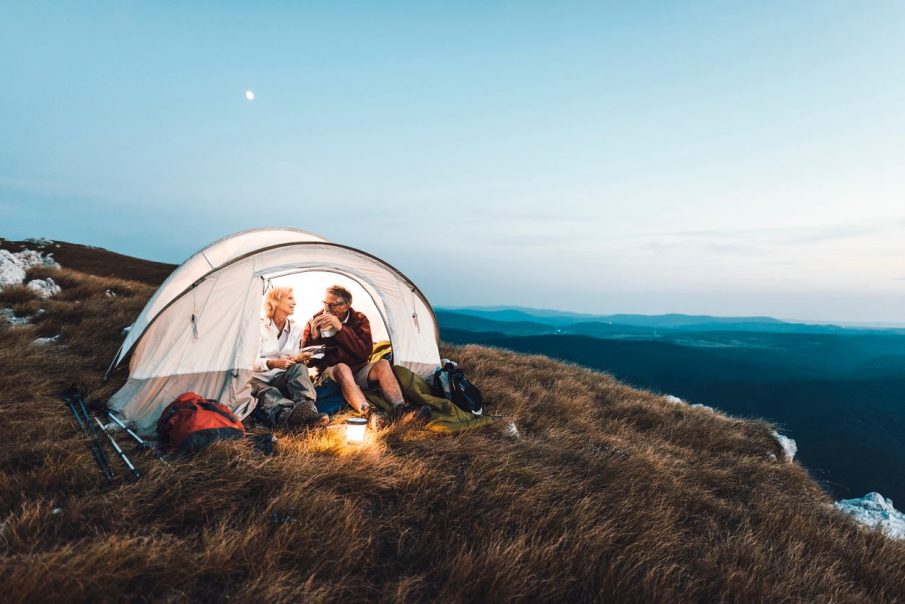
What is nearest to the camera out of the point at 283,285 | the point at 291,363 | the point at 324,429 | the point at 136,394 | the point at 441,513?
the point at 441,513

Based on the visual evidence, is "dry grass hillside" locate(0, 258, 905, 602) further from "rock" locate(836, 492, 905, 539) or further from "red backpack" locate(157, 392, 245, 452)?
"rock" locate(836, 492, 905, 539)

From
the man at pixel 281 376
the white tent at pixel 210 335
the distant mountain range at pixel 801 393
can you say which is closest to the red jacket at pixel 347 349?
the man at pixel 281 376

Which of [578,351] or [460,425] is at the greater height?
[460,425]

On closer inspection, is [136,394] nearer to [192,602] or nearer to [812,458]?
[192,602]

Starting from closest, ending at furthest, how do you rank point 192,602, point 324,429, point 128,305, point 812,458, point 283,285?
point 192,602 < point 324,429 < point 283,285 < point 128,305 < point 812,458

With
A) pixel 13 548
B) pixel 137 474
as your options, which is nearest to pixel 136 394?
pixel 137 474

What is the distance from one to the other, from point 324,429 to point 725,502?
478 cm

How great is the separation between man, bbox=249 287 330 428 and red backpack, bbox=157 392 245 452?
28.7 inches

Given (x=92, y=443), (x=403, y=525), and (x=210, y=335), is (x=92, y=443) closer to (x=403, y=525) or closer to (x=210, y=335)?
(x=210, y=335)

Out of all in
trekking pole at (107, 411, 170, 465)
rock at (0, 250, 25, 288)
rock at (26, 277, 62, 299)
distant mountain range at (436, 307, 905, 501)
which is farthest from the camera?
distant mountain range at (436, 307, 905, 501)

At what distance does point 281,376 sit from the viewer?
20.0 ft

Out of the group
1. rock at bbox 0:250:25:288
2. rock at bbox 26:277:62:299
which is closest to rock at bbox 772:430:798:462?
rock at bbox 26:277:62:299

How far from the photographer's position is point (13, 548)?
2.51 metres

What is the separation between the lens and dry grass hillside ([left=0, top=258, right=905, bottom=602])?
2.54 meters
